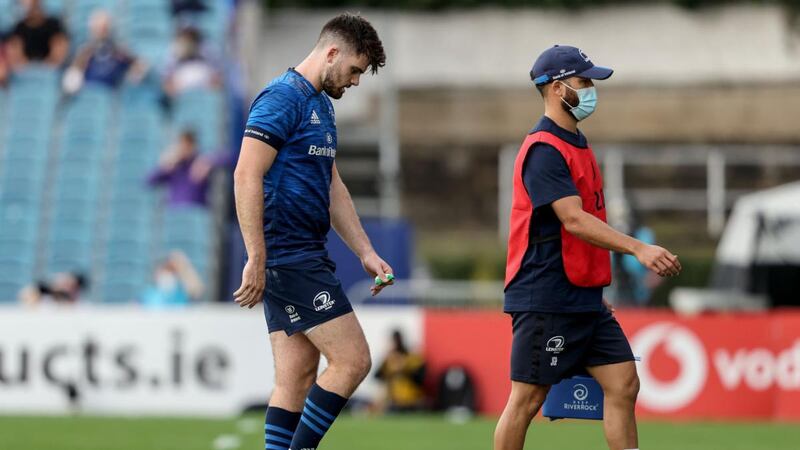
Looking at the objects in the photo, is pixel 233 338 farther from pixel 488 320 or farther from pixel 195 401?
pixel 488 320

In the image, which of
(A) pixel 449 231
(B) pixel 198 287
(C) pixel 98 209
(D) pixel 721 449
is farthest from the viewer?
(A) pixel 449 231

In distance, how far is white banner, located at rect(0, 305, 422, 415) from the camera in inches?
683

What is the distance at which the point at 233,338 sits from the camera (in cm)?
1761

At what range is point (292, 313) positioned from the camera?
746cm

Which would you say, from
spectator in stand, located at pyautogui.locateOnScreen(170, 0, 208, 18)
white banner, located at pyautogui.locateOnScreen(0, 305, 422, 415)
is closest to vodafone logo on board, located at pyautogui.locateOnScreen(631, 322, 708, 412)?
white banner, located at pyautogui.locateOnScreen(0, 305, 422, 415)

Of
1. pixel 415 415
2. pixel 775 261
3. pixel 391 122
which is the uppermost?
pixel 391 122

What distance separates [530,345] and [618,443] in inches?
24.9

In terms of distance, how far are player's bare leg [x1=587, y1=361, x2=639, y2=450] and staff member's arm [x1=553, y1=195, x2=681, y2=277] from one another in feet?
2.01

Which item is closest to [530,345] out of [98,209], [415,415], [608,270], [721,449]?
[608,270]

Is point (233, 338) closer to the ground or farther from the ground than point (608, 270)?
closer to the ground

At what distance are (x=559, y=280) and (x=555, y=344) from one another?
304mm

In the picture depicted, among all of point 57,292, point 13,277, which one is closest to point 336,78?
point 57,292

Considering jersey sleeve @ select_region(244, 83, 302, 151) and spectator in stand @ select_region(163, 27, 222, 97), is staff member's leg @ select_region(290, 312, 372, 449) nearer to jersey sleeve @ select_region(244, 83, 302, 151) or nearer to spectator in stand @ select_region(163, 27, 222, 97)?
jersey sleeve @ select_region(244, 83, 302, 151)

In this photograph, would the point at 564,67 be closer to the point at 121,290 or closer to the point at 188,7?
the point at 121,290
